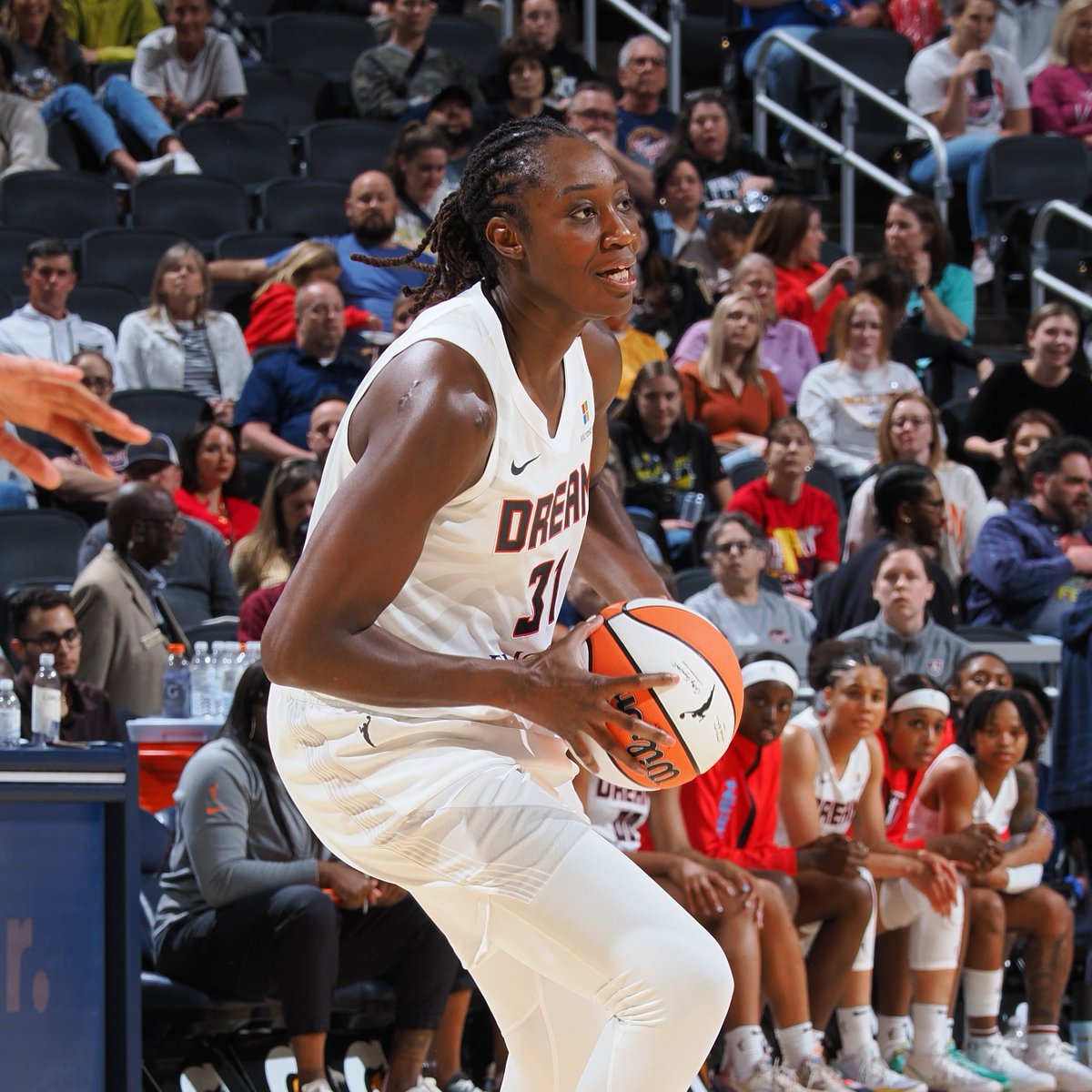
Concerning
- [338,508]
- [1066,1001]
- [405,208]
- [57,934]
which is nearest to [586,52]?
[405,208]

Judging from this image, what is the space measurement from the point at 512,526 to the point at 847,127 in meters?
8.90

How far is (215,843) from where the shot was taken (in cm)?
518

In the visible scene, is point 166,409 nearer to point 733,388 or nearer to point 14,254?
point 14,254

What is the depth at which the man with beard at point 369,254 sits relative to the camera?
29.4 feet

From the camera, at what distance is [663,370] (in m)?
8.10

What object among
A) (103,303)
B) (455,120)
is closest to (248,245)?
(103,303)

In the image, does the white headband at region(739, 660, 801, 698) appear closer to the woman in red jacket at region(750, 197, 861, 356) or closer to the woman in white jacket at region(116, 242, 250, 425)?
the woman in white jacket at region(116, 242, 250, 425)

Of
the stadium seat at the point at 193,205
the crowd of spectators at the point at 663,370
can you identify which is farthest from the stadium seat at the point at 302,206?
the crowd of spectators at the point at 663,370

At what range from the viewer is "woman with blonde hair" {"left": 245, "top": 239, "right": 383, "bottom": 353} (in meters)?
8.73

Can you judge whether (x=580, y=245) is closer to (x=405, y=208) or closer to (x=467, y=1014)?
(x=467, y=1014)

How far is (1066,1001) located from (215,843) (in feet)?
10.7

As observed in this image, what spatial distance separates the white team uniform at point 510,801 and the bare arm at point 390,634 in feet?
0.12

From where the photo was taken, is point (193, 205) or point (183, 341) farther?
point (193, 205)

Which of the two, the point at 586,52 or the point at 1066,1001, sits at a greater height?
the point at 586,52
